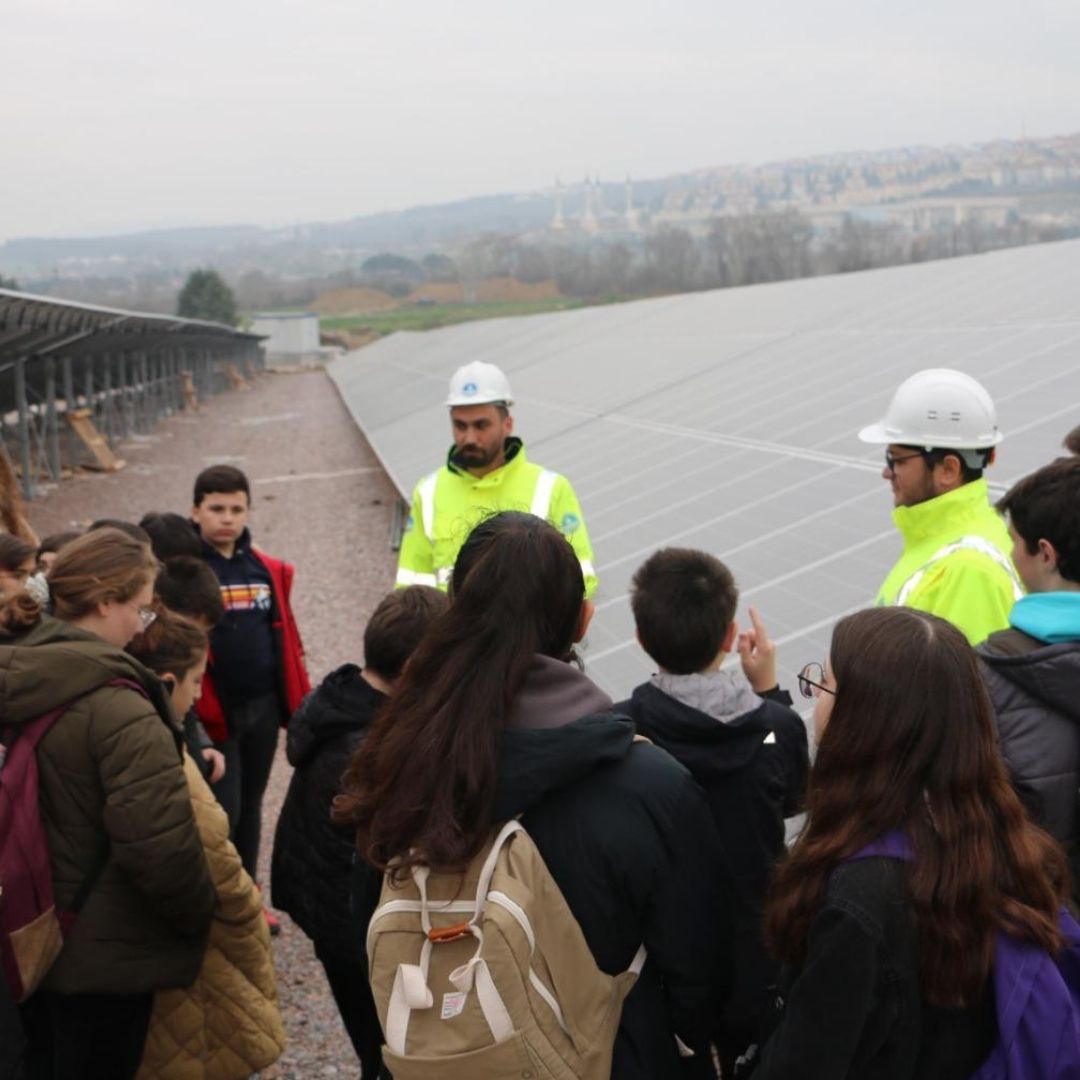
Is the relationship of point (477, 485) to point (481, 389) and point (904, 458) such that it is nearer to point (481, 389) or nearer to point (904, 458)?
point (481, 389)

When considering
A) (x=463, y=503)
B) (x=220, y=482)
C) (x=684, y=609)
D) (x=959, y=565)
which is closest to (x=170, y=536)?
(x=220, y=482)

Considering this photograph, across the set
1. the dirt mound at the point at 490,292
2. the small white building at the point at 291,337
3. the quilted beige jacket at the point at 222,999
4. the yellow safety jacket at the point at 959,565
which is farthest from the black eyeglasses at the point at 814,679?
the dirt mound at the point at 490,292

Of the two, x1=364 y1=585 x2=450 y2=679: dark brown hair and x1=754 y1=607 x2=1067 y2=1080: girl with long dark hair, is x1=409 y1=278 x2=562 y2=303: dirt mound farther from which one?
x1=754 y1=607 x2=1067 y2=1080: girl with long dark hair

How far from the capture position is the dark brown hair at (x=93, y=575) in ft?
12.4

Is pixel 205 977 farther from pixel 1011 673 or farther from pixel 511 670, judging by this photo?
pixel 1011 673

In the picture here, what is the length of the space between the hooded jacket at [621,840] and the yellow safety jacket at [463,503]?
2734 mm

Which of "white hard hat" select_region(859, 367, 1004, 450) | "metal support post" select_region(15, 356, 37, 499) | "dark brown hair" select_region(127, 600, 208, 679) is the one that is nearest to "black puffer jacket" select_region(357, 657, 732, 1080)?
"white hard hat" select_region(859, 367, 1004, 450)

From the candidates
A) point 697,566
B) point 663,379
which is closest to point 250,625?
point 697,566

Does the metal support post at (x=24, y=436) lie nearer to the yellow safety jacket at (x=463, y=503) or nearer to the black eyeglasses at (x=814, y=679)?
the yellow safety jacket at (x=463, y=503)

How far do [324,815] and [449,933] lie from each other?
1525 millimetres

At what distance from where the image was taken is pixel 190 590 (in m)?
5.07

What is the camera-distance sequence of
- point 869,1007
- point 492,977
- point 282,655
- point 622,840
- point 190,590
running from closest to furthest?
point 869,1007
point 492,977
point 622,840
point 190,590
point 282,655

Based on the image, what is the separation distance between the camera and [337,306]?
15412cm

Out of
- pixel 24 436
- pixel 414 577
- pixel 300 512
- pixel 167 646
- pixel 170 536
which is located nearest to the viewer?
pixel 167 646
